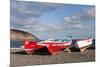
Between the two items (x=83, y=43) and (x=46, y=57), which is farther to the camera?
(x=83, y=43)

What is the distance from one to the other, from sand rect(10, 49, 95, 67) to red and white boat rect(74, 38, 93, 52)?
57 mm

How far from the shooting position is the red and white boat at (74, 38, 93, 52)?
250 centimetres

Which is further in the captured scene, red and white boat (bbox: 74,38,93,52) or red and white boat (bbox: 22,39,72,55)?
red and white boat (bbox: 74,38,93,52)

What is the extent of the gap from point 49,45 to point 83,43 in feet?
1.43

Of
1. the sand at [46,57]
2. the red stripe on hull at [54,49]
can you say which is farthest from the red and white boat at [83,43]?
the red stripe on hull at [54,49]

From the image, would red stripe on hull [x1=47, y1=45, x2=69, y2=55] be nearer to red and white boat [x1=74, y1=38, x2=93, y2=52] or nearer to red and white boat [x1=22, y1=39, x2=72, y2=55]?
red and white boat [x1=22, y1=39, x2=72, y2=55]

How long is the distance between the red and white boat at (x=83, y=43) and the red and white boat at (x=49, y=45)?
0.36ft

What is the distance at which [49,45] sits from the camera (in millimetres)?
2385

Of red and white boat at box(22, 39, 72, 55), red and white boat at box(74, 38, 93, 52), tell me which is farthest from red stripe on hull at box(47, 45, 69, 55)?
red and white boat at box(74, 38, 93, 52)

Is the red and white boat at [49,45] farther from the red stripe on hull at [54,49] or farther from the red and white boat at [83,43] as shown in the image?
the red and white boat at [83,43]

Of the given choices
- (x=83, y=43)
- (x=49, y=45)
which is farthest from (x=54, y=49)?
(x=83, y=43)

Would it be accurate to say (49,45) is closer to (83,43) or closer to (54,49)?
(54,49)

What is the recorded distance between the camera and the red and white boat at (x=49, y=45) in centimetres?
230
